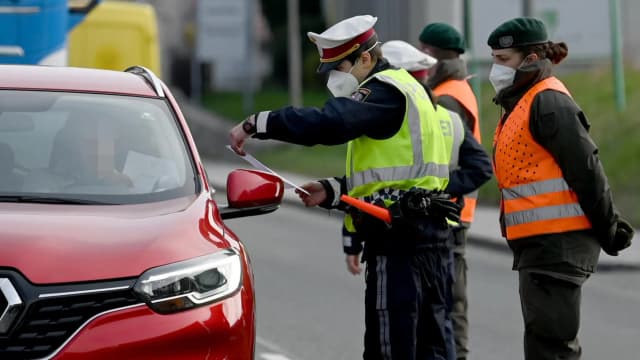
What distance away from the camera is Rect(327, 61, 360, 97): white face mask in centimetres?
618

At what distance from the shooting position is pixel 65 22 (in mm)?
12023

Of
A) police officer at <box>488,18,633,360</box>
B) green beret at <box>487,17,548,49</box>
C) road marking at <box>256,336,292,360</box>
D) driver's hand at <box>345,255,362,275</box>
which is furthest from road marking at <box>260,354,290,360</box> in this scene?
green beret at <box>487,17,548,49</box>

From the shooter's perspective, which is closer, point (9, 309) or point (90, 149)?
point (9, 309)

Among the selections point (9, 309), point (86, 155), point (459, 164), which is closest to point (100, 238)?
point (9, 309)

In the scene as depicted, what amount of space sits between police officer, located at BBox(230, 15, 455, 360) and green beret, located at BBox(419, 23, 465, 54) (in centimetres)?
205

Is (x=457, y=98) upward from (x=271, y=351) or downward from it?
upward

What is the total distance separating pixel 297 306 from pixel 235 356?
583cm

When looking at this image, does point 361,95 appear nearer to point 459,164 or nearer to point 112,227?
point 112,227

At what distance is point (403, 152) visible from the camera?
6105mm

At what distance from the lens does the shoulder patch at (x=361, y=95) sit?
19.7ft

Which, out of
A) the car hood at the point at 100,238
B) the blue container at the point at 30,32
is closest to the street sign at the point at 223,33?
the blue container at the point at 30,32

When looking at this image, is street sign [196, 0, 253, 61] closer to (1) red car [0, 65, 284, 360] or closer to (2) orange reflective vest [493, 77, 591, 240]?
(1) red car [0, 65, 284, 360]

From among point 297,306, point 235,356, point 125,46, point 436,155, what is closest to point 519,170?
point 436,155

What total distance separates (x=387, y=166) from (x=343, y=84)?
39cm
